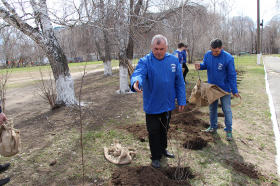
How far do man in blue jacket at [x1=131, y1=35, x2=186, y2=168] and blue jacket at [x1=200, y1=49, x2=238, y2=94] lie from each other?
43.8 inches

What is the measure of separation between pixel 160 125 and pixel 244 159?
1440 millimetres

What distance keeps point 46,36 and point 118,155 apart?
14.3 feet

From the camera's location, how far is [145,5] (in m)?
9.15

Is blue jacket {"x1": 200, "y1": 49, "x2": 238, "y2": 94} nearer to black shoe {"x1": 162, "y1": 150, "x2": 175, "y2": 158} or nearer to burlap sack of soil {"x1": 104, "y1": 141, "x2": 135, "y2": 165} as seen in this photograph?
black shoe {"x1": 162, "y1": 150, "x2": 175, "y2": 158}

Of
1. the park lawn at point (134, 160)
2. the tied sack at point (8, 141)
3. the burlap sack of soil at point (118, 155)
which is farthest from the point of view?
the burlap sack of soil at point (118, 155)

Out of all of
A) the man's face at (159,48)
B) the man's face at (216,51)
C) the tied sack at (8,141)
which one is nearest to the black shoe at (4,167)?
the tied sack at (8,141)

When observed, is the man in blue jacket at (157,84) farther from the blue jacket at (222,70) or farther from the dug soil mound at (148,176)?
the blue jacket at (222,70)

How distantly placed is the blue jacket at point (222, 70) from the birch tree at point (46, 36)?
13.7 feet

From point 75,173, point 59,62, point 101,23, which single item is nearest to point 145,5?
point 101,23

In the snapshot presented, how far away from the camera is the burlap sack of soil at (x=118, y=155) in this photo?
3.08 metres

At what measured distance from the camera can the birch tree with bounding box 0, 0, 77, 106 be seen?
5.31 m

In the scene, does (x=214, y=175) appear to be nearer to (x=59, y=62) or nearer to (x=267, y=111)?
(x=267, y=111)

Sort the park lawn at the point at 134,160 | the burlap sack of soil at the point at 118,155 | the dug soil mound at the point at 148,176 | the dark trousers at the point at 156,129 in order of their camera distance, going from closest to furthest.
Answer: the dug soil mound at the point at 148,176
the park lawn at the point at 134,160
the dark trousers at the point at 156,129
the burlap sack of soil at the point at 118,155

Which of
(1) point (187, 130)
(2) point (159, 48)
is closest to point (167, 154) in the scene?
(1) point (187, 130)
